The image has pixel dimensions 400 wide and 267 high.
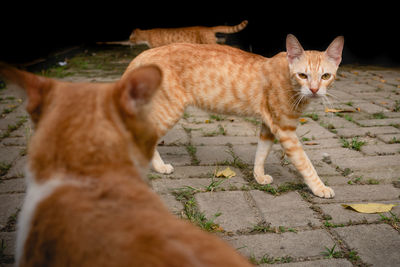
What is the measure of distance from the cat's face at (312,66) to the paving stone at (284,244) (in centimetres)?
132

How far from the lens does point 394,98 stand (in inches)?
235

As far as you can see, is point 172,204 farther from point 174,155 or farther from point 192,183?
point 174,155

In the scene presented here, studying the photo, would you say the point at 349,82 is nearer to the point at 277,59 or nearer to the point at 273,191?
the point at 277,59

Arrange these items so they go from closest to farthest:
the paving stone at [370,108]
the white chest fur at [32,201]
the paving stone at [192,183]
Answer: the white chest fur at [32,201] < the paving stone at [192,183] < the paving stone at [370,108]

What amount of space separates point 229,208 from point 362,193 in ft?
3.78

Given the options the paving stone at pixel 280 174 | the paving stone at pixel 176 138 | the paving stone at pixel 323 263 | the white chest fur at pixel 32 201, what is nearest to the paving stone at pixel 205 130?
the paving stone at pixel 176 138

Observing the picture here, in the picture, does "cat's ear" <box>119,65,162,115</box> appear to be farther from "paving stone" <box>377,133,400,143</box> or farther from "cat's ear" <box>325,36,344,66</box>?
"paving stone" <box>377,133,400,143</box>

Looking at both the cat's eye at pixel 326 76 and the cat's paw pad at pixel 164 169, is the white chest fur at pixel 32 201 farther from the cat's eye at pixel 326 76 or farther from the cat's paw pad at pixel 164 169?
the cat's eye at pixel 326 76

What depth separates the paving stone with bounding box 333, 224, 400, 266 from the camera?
2.16 metres

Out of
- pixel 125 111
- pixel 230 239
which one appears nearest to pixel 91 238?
pixel 125 111

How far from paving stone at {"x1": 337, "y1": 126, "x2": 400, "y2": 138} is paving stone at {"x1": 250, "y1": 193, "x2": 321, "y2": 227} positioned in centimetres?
171

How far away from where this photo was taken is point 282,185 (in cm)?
320

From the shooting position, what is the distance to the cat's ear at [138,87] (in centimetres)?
130

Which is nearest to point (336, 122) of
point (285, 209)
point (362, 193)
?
point (362, 193)
